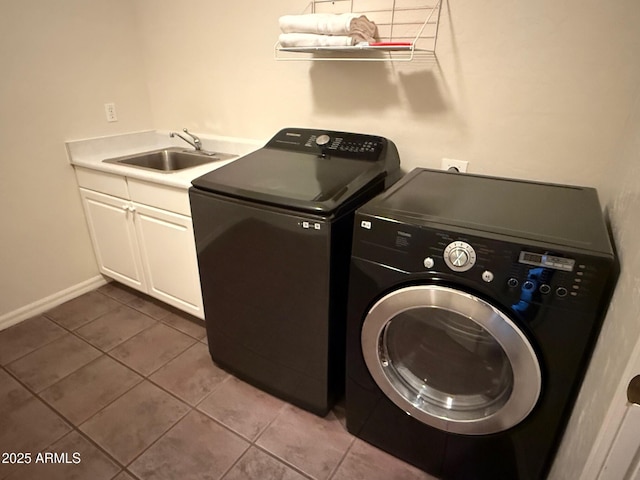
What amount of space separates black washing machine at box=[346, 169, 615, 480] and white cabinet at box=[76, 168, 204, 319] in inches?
38.4

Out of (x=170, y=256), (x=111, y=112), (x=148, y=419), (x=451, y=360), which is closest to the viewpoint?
(x=451, y=360)

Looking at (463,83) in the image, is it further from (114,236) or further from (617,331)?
(114,236)

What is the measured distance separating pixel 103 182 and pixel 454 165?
182 centimetres

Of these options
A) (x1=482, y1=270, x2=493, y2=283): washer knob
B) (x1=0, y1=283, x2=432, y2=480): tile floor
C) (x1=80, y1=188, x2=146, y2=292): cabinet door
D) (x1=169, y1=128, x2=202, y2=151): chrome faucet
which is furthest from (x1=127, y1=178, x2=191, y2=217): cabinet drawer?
(x1=482, y1=270, x2=493, y2=283): washer knob

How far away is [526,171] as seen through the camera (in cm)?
151

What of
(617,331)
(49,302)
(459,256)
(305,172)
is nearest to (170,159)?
(49,302)

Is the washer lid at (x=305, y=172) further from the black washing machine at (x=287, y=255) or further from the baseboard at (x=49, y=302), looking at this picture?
the baseboard at (x=49, y=302)

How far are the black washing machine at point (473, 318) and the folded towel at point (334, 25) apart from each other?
63 cm

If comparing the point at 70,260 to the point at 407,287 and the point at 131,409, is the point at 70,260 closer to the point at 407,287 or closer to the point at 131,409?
the point at 131,409

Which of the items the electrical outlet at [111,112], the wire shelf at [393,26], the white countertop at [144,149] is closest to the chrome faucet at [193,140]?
the white countertop at [144,149]

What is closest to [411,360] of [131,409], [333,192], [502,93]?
[333,192]

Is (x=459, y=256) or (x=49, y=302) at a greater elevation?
(x=459, y=256)

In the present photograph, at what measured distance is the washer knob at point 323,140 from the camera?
1746 mm

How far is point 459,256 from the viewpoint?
102 cm
